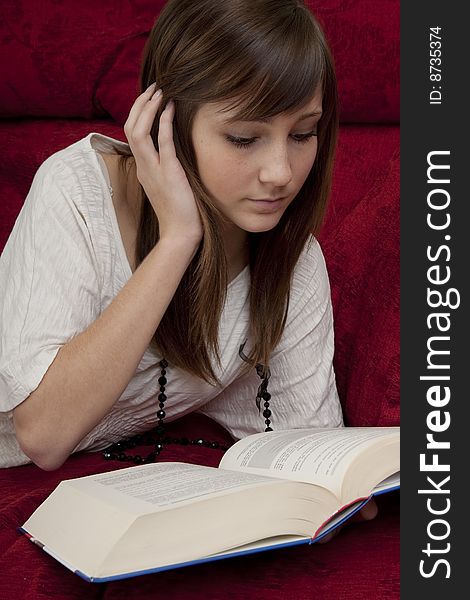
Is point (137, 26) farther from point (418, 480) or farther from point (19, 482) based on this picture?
point (418, 480)

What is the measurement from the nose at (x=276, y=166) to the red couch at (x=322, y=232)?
0.39 metres

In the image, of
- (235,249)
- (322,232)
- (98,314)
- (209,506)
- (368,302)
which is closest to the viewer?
(209,506)

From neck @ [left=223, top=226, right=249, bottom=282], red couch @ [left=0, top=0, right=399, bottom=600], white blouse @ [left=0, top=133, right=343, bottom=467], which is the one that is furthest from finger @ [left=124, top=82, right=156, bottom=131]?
red couch @ [left=0, top=0, right=399, bottom=600]

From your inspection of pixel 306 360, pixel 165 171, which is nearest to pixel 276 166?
pixel 165 171

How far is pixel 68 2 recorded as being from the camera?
1896 millimetres

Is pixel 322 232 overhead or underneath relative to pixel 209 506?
overhead

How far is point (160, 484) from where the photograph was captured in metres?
0.97

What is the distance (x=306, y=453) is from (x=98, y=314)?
1.23ft

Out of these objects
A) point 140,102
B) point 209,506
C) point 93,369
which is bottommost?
point 209,506

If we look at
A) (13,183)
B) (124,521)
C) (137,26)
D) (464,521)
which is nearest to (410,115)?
(464,521)

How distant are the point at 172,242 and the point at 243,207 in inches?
3.9

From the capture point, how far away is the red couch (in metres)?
1.00

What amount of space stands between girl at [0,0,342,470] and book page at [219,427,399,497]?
0.18m

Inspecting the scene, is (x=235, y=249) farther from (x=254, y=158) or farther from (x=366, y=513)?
(x=366, y=513)
